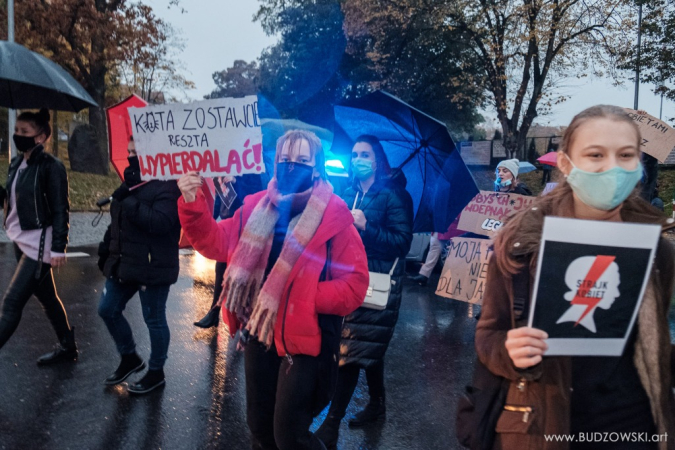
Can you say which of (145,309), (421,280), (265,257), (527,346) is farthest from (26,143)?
(421,280)

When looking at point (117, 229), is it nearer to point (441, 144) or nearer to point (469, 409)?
point (441, 144)

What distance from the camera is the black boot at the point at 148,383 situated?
418 cm

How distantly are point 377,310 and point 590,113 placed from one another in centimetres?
223

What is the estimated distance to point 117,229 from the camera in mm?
4066

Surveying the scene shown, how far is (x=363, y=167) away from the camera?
3758mm

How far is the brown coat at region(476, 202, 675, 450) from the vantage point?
1605 millimetres

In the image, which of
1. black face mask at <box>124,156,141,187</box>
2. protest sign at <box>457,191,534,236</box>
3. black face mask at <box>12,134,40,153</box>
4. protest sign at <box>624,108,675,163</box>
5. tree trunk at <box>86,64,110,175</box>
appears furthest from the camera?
tree trunk at <box>86,64,110,175</box>

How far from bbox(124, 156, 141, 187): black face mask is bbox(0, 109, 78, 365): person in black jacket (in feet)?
2.64

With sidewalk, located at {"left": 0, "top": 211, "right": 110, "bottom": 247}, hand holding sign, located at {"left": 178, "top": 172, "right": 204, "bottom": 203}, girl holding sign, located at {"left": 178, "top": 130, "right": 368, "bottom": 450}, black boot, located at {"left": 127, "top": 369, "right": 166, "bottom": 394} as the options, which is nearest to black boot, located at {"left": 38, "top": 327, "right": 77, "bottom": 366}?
black boot, located at {"left": 127, "top": 369, "right": 166, "bottom": 394}

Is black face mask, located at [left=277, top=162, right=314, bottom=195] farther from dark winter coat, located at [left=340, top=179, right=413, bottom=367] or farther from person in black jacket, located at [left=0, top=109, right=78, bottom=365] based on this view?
person in black jacket, located at [left=0, top=109, right=78, bottom=365]

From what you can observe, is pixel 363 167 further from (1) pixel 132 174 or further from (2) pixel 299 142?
(1) pixel 132 174

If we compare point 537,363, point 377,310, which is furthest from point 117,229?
point 537,363

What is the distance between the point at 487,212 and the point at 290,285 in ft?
14.0

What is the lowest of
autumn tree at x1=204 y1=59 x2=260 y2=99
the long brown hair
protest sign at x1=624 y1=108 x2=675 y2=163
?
the long brown hair
